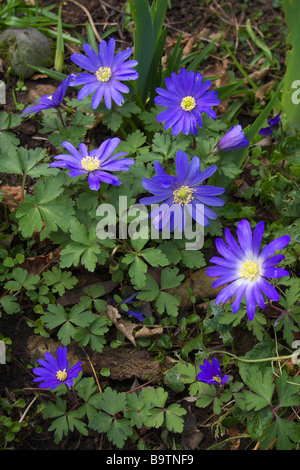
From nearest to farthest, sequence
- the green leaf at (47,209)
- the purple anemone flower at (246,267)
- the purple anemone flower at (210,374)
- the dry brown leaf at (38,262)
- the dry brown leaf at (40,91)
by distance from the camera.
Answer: the purple anemone flower at (246,267) < the purple anemone flower at (210,374) < the green leaf at (47,209) < the dry brown leaf at (38,262) < the dry brown leaf at (40,91)

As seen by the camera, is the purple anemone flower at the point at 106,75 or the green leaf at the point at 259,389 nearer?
the green leaf at the point at 259,389

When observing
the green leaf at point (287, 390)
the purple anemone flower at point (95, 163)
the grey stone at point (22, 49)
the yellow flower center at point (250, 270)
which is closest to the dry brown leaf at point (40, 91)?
the grey stone at point (22, 49)

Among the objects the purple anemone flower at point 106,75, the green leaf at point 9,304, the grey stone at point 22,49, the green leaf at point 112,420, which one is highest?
the grey stone at point 22,49

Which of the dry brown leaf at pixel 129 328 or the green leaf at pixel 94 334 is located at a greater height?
the dry brown leaf at pixel 129 328

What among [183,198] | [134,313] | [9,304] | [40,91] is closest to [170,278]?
[134,313]

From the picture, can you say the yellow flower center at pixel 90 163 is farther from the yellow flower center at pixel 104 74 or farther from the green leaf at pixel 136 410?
the green leaf at pixel 136 410

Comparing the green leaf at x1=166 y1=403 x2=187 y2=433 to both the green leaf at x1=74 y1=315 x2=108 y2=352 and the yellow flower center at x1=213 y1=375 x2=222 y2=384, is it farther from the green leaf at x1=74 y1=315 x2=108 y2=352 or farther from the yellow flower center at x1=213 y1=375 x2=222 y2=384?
the green leaf at x1=74 y1=315 x2=108 y2=352

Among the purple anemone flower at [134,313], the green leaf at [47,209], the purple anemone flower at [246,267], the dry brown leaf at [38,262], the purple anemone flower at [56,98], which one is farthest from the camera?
the dry brown leaf at [38,262]
